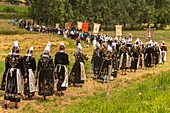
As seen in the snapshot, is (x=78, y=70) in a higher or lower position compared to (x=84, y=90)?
higher

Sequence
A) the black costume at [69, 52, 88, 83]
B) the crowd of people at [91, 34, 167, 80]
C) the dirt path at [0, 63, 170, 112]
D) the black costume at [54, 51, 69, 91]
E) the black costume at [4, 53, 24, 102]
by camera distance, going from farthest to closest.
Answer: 1. the crowd of people at [91, 34, 167, 80]
2. the black costume at [69, 52, 88, 83]
3. the black costume at [54, 51, 69, 91]
4. the dirt path at [0, 63, 170, 112]
5. the black costume at [4, 53, 24, 102]

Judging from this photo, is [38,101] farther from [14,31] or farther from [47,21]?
[47,21]

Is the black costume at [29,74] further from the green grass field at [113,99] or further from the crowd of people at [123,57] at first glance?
the crowd of people at [123,57]

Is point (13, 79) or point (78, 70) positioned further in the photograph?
point (78, 70)

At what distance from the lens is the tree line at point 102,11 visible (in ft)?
245

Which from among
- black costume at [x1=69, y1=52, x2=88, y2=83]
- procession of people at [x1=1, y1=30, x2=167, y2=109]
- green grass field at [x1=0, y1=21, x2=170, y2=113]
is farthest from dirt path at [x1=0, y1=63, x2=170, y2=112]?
black costume at [x1=69, y1=52, x2=88, y2=83]

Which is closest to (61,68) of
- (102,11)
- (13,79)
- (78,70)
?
(78,70)

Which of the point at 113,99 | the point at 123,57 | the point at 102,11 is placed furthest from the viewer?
the point at 102,11

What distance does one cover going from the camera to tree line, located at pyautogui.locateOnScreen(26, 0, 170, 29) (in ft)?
245

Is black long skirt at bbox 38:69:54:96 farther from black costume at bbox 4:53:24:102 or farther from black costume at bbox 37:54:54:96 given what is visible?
black costume at bbox 4:53:24:102

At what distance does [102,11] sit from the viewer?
3484 inches

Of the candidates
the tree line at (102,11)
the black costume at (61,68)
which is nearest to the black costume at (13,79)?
the black costume at (61,68)

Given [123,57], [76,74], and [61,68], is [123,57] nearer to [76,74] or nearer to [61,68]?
[76,74]

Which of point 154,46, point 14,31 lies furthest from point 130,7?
point 154,46
